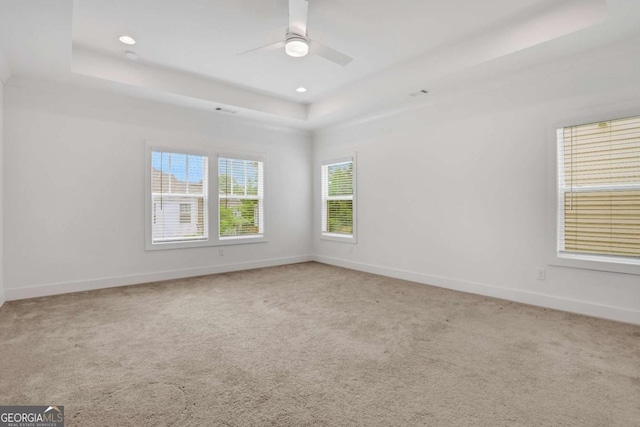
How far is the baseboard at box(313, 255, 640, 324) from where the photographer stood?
3150mm

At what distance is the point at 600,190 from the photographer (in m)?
3.32

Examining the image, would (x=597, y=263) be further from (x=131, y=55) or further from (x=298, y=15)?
(x=131, y=55)

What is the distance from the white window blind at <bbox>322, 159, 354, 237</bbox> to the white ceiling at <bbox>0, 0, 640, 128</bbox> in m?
1.58

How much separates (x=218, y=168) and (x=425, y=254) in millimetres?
3604

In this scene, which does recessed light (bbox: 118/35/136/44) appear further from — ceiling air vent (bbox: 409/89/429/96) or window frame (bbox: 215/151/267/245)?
ceiling air vent (bbox: 409/89/429/96)

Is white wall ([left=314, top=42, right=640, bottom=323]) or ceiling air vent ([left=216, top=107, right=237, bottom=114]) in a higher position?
ceiling air vent ([left=216, top=107, right=237, bottom=114])

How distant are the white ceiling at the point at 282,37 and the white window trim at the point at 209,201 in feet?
2.45

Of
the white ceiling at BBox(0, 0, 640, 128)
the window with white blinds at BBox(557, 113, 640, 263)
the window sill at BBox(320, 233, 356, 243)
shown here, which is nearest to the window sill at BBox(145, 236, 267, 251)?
the window sill at BBox(320, 233, 356, 243)

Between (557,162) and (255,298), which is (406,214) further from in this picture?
(255,298)

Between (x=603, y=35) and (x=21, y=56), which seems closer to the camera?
(x=603, y=35)

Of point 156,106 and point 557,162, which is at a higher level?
point 156,106

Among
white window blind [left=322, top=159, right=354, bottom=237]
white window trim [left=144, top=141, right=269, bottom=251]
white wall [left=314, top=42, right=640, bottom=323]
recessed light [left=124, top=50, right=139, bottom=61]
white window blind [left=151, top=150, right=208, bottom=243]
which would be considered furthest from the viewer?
white window blind [left=322, top=159, right=354, bottom=237]

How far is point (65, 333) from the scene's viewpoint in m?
2.84

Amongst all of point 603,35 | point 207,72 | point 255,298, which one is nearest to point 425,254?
point 255,298
